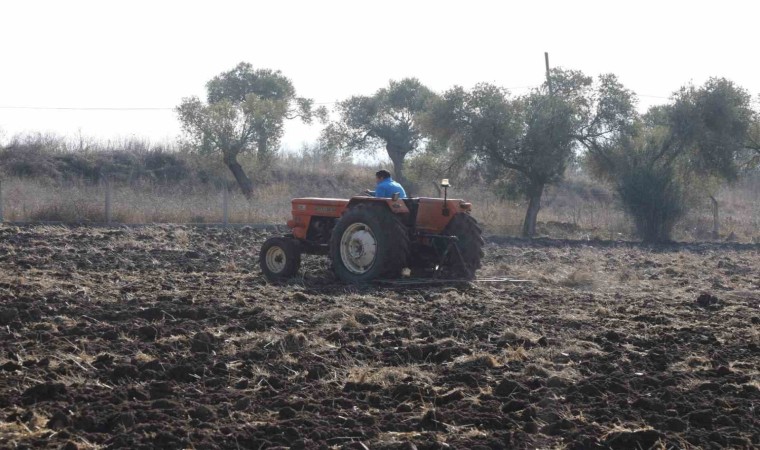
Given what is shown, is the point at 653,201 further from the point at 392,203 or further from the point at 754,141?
the point at 392,203

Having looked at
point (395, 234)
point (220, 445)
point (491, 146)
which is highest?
point (491, 146)

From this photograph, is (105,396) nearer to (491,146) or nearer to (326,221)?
(326,221)

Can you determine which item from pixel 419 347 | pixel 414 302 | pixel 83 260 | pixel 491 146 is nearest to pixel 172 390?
pixel 419 347

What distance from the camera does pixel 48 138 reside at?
4109 centimetres

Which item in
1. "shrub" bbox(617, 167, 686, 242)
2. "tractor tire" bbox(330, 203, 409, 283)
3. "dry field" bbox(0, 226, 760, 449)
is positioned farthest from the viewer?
"shrub" bbox(617, 167, 686, 242)

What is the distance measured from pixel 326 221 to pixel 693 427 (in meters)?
8.75

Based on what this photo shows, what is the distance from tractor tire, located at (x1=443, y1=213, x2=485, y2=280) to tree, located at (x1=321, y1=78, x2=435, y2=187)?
34942 mm

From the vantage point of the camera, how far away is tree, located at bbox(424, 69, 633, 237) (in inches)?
1203

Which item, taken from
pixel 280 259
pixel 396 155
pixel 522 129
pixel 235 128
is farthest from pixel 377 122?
pixel 280 259

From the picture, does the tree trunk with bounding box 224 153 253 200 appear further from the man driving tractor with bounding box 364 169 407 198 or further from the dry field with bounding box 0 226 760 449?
the man driving tractor with bounding box 364 169 407 198

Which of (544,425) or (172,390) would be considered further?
(172,390)

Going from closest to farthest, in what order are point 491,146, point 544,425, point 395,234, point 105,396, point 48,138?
point 544,425, point 105,396, point 395,234, point 491,146, point 48,138

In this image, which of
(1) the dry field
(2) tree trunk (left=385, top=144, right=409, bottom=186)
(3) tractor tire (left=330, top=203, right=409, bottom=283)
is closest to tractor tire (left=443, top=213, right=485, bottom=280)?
(1) the dry field

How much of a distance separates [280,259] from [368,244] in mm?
1676
